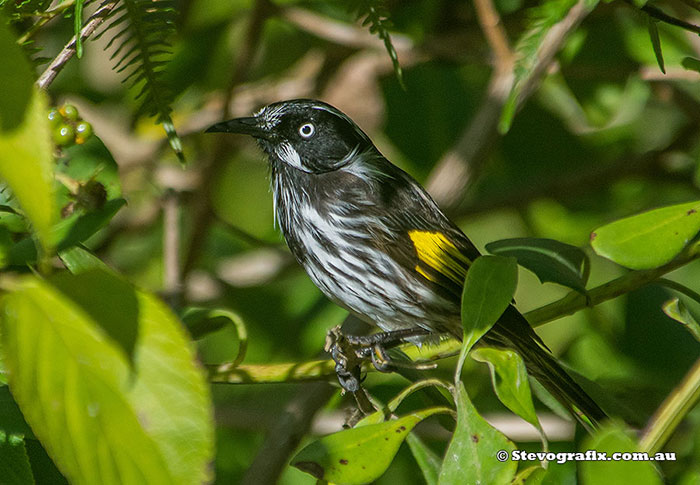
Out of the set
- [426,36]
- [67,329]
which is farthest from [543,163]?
[67,329]

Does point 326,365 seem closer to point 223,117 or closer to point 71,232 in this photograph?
point 71,232

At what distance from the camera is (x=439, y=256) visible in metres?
2.73

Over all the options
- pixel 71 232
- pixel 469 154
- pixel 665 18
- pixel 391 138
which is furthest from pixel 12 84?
pixel 391 138

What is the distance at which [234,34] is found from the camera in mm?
4094

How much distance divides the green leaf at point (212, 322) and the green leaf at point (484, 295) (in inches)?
25.1

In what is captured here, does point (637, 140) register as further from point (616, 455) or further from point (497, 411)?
point (616, 455)

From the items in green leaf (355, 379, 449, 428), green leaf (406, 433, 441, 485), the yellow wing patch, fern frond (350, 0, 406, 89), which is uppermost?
fern frond (350, 0, 406, 89)

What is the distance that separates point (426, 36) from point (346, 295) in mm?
1446

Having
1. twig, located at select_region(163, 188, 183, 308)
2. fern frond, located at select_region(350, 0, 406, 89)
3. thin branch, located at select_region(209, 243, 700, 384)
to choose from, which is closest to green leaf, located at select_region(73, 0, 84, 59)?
fern frond, located at select_region(350, 0, 406, 89)

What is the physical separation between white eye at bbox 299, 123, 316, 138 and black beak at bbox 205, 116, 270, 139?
124 millimetres

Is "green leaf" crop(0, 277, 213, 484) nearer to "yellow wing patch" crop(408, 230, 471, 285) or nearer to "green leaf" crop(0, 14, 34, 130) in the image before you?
"green leaf" crop(0, 14, 34, 130)

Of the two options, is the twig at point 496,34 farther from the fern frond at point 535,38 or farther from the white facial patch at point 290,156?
the fern frond at point 535,38

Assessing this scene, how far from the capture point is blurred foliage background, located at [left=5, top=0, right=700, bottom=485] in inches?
123

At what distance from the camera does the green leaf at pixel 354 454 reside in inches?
58.3
